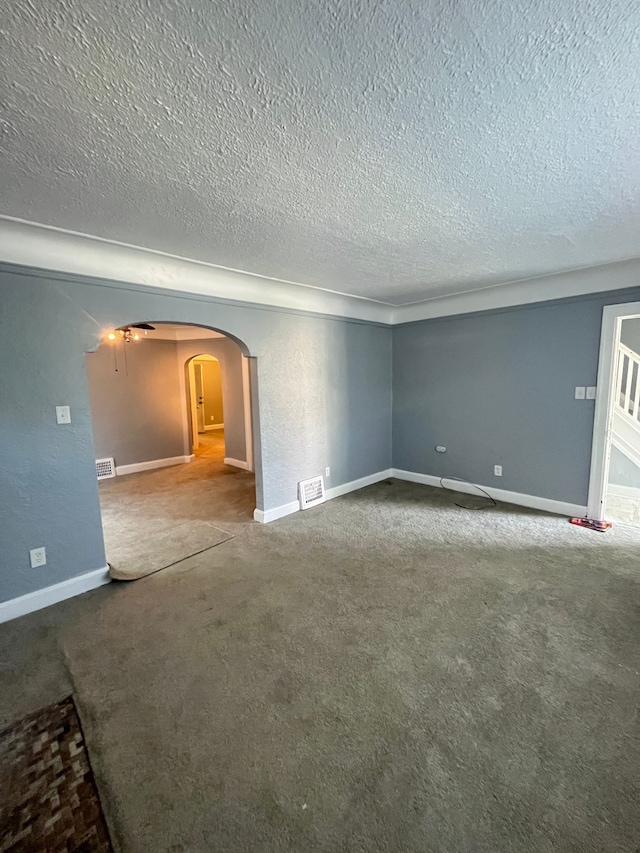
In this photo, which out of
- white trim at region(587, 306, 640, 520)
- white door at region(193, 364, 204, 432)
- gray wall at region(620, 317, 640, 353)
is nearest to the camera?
white trim at region(587, 306, 640, 520)

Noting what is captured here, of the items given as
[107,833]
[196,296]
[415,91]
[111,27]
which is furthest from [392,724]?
[196,296]

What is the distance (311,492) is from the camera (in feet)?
14.2

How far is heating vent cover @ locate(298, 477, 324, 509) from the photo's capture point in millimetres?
4203

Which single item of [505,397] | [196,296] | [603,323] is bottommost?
[505,397]

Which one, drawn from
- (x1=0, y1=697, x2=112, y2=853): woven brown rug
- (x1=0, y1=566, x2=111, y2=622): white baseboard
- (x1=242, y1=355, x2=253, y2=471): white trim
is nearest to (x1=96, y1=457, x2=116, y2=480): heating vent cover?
(x1=242, y1=355, x2=253, y2=471): white trim

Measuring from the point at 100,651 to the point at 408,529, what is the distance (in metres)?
2.63

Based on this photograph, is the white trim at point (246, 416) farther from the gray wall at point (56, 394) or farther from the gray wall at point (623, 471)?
the gray wall at point (623, 471)

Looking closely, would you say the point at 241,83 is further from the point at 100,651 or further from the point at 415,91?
the point at 100,651

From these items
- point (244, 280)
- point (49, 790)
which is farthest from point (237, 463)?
point (49, 790)

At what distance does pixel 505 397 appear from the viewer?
13.8 ft

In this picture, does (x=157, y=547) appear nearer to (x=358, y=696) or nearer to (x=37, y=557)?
(x=37, y=557)

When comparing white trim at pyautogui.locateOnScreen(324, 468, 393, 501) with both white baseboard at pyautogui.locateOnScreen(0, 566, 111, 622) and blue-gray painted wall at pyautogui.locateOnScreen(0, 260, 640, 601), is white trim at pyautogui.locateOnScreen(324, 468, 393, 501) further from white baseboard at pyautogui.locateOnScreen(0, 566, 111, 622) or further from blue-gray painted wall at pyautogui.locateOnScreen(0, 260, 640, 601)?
white baseboard at pyautogui.locateOnScreen(0, 566, 111, 622)

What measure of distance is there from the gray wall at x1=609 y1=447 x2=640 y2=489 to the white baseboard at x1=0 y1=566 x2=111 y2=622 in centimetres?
557

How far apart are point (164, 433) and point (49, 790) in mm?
5495
